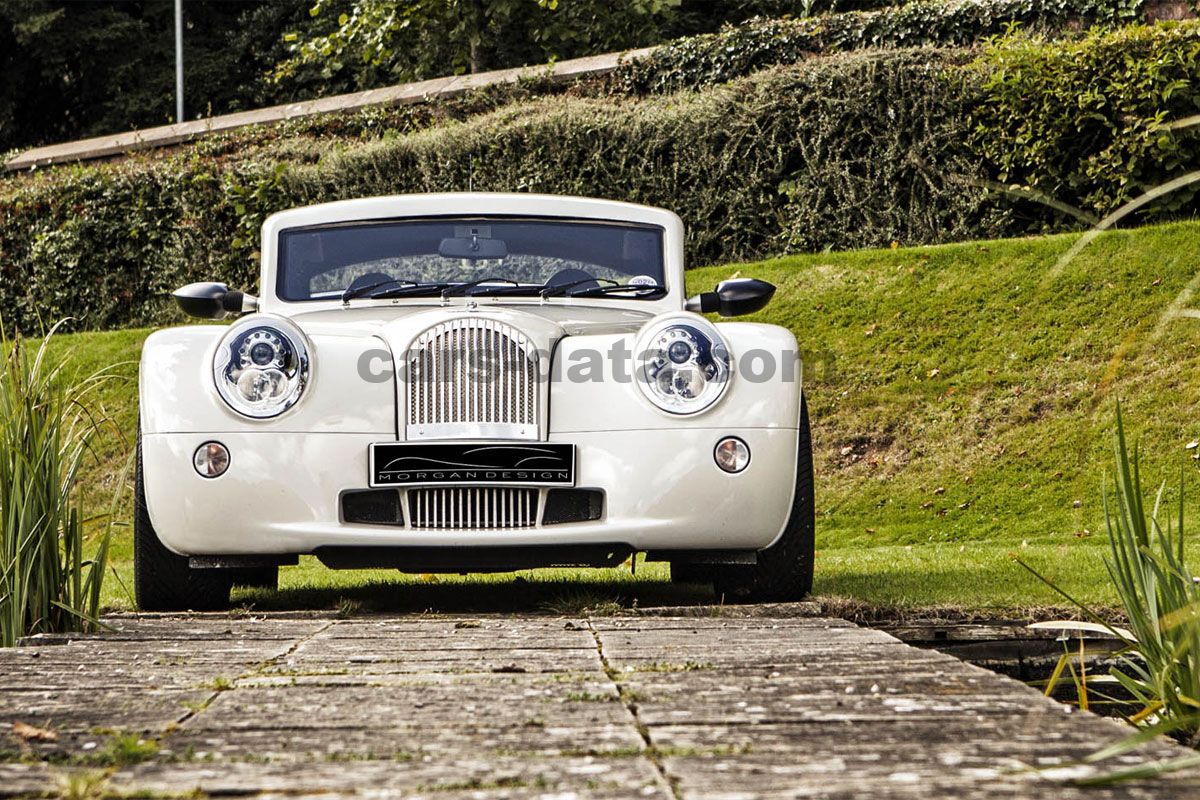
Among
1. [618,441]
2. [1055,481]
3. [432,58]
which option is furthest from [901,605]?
[432,58]

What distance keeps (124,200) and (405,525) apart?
12715 millimetres

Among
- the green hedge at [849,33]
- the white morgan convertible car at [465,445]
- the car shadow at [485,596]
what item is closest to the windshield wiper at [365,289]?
the white morgan convertible car at [465,445]

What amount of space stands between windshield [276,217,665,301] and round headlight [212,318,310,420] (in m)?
1.21

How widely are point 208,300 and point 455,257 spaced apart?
102 centimetres

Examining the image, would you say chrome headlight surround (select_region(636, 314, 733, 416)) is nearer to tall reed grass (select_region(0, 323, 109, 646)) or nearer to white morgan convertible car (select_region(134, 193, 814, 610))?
white morgan convertible car (select_region(134, 193, 814, 610))

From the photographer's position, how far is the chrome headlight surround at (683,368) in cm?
457

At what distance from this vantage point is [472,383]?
15.0ft

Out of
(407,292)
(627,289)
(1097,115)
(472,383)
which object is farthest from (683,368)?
(1097,115)

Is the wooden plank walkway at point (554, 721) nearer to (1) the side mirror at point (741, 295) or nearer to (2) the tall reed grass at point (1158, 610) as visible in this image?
(2) the tall reed grass at point (1158, 610)

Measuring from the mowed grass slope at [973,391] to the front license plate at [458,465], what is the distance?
7.42 feet

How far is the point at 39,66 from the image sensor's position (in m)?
30.6

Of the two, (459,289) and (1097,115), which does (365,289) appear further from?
(1097,115)

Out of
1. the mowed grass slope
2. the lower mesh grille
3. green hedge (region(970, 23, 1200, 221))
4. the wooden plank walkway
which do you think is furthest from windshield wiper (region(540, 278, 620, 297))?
green hedge (region(970, 23, 1200, 221))

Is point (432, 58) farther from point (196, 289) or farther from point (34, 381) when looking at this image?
point (34, 381)
